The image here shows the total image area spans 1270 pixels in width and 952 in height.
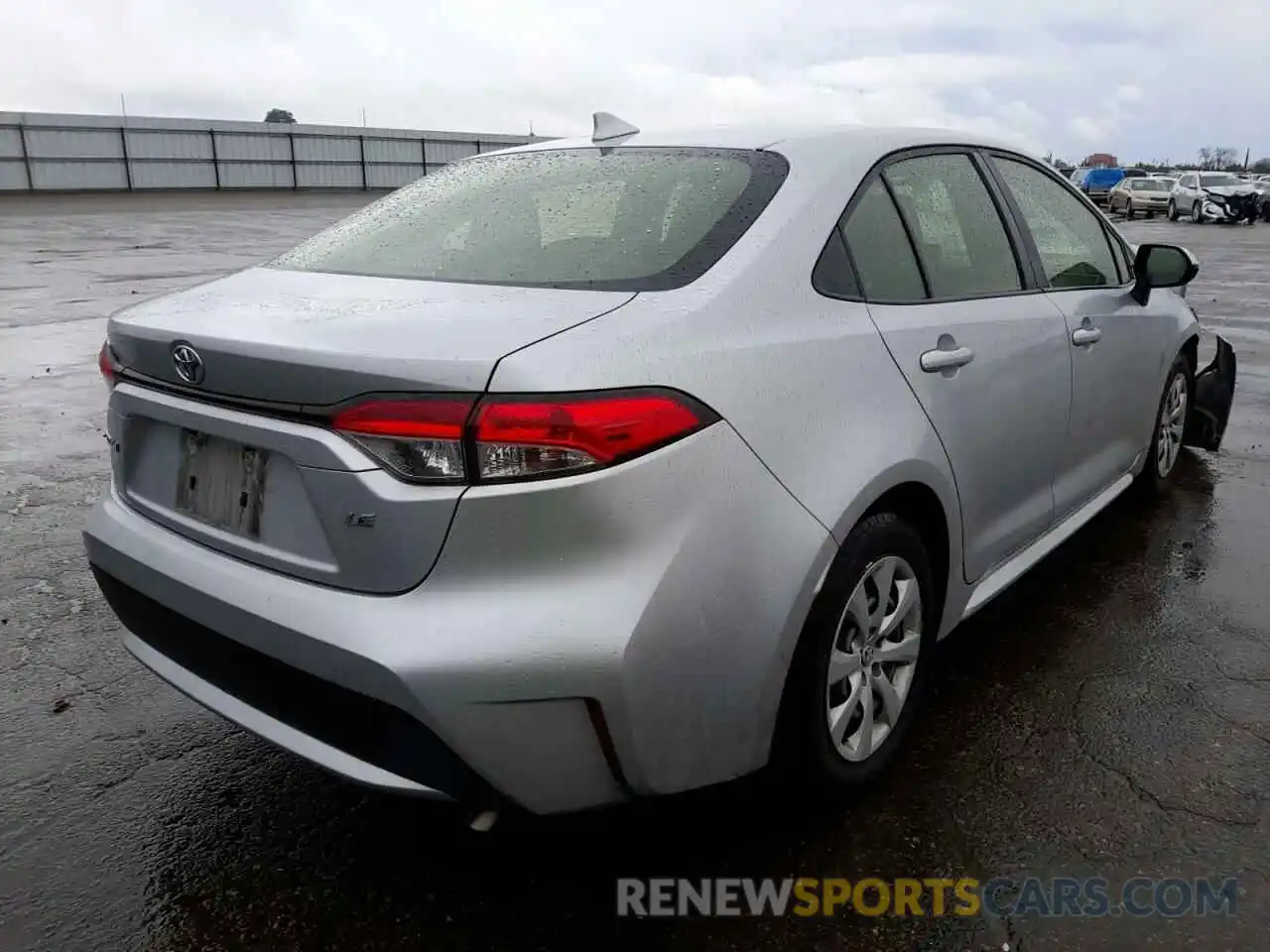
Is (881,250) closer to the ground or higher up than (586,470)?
higher up

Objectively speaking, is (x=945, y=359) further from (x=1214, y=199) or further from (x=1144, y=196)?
(x=1144, y=196)

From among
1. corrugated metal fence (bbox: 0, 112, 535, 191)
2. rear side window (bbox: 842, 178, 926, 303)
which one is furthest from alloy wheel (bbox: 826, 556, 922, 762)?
corrugated metal fence (bbox: 0, 112, 535, 191)

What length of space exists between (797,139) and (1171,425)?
9.65 feet

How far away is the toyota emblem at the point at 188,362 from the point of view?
6.93ft

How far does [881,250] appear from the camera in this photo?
262 cm

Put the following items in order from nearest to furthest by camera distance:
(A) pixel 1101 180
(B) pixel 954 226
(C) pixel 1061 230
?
(B) pixel 954 226
(C) pixel 1061 230
(A) pixel 1101 180

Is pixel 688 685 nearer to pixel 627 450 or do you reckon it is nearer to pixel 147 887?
pixel 627 450

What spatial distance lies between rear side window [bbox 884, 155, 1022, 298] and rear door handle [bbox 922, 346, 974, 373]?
6.8 inches

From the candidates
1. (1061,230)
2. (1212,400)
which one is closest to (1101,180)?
(1212,400)

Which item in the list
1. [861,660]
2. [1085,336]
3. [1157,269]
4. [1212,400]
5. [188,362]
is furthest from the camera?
[1212,400]

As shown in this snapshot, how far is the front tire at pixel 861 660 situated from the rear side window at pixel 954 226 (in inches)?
30.2

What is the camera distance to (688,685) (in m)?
1.95

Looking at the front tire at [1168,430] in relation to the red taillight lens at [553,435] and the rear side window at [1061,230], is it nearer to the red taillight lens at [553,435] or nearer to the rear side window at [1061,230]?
the rear side window at [1061,230]

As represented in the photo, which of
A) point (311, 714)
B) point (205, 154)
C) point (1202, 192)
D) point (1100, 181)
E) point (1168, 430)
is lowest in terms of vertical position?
point (1100, 181)
